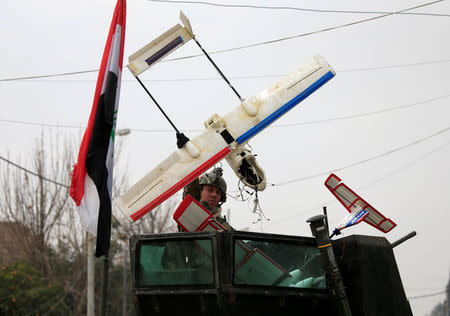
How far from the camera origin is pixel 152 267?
4.80 meters

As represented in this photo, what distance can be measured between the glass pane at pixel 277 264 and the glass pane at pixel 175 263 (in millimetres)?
241

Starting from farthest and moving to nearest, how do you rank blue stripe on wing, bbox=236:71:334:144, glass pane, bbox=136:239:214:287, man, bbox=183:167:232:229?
1. man, bbox=183:167:232:229
2. blue stripe on wing, bbox=236:71:334:144
3. glass pane, bbox=136:239:214:287

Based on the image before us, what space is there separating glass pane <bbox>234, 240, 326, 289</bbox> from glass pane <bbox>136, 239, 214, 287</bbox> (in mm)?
241

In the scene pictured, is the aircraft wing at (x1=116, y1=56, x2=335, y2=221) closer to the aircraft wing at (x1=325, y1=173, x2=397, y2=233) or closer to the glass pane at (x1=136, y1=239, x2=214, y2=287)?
the glass pane at (x1=136, y1=239, x2=214, y2=287)

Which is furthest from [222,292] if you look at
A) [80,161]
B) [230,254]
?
[80,161]

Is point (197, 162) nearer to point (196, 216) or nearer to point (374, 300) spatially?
point (196, 216)

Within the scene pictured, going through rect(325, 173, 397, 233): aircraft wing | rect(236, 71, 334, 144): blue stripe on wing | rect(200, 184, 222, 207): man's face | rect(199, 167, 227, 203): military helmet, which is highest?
rect(236, 71, 334, 144): blue stripe on wing

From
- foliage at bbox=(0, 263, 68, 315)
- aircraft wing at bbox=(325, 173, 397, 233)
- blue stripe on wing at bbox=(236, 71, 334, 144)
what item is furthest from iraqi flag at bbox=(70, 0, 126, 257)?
foliage at bbox=(0, 263, 68, 315)

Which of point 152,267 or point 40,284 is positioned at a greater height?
point 40,284

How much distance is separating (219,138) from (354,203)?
1.37 metres

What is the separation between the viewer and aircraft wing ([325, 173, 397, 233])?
17.7 feet

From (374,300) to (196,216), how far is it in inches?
64.2

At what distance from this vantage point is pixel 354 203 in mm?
5426

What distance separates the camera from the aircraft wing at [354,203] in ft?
17.7
